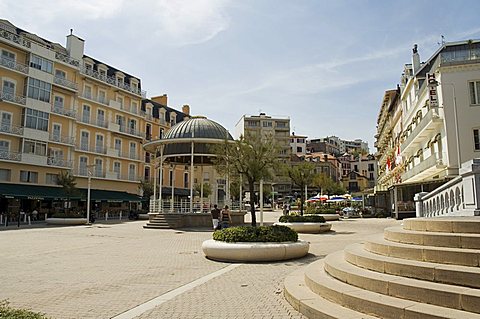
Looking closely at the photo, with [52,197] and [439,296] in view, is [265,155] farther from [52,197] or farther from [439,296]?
[52,197]

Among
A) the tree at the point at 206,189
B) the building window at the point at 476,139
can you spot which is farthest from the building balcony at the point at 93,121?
the building window at the point at 476,139

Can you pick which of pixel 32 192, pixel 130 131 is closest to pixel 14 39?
pixel 32 192

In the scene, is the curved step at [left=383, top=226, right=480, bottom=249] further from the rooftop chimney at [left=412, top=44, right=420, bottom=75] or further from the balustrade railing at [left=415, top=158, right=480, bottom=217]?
the rooftop chimney at [left=412, top=44, right=420, bottom=75]

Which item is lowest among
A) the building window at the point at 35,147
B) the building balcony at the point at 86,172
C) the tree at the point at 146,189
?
the tree at the point at 146,189

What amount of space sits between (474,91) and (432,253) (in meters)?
28.3

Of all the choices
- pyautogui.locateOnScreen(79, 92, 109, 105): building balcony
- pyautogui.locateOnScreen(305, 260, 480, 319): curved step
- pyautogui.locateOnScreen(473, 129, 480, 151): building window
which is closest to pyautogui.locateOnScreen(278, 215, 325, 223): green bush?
pyautogui.locateOnScreen(305, 260, 480, 319): curved step

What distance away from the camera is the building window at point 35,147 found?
126 ft

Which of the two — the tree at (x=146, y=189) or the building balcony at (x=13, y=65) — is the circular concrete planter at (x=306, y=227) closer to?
the building balcony at (x=13, y=65)

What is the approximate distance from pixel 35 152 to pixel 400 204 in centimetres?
3597

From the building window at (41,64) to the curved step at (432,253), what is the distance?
42.0 metres

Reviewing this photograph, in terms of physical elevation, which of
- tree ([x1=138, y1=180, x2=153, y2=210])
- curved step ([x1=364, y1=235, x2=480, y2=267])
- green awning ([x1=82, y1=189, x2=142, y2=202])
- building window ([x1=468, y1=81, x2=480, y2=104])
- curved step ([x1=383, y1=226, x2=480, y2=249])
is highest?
building window ([x1=468, y1=81, x2=480, y2=104])

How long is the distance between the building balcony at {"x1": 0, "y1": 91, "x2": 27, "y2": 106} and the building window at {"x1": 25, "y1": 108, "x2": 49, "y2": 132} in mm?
915

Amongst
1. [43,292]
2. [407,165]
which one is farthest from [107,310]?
[407,165]

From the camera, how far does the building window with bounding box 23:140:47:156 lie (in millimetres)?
38375
